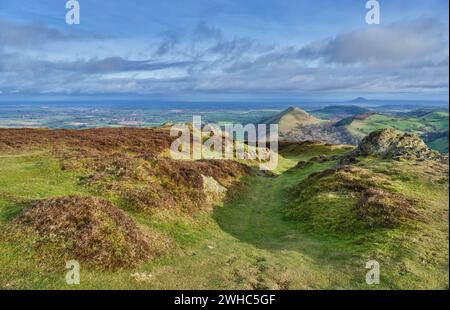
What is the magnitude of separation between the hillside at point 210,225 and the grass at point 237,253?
100 millimetres

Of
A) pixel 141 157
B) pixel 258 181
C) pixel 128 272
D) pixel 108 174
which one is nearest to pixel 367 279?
pixel 128 272

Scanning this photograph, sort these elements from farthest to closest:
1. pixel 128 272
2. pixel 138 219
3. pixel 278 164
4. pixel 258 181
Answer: pixel 278 164
pixel 258 181
pixel 138 219
pixel 128 272

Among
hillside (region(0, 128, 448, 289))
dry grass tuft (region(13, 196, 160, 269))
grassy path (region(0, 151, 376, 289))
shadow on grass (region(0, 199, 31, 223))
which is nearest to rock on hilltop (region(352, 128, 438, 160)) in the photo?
hillside (region(0, 128, 448, 289))

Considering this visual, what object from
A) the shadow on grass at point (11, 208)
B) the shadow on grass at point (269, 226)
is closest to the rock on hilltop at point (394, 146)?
the shadow on grass at point (269, 226)

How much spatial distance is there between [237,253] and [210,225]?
25.6 ft

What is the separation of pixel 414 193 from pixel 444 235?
10.9 meters

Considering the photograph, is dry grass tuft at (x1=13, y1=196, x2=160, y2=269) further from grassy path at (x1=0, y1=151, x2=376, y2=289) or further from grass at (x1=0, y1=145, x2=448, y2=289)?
grassy path at (x1=0, y1=151, x2=376, y2=289)

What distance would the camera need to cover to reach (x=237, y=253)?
27297mm

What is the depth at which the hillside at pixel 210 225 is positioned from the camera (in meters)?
22.4

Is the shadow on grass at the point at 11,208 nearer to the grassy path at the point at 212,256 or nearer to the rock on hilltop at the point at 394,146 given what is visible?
the grassy path at the point at 212,256

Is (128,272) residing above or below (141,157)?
below

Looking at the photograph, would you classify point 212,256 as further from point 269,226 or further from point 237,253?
point 269,226

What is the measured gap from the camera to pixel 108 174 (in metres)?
Result: 38.4
